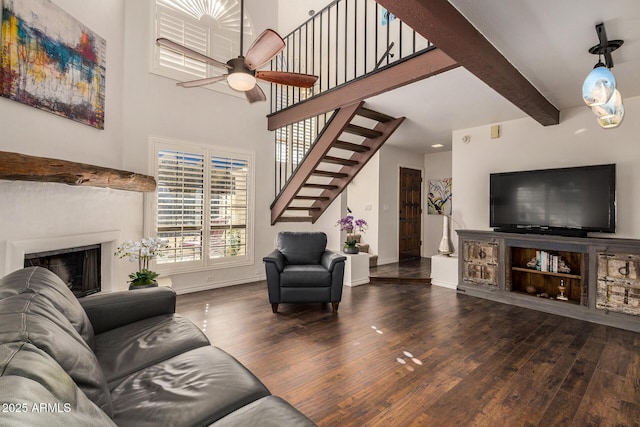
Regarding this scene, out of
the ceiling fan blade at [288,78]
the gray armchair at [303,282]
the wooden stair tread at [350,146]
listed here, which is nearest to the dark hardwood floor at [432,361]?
the gray armchair at [303,282]

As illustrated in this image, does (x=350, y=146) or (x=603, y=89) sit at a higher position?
(x=350, y=146)

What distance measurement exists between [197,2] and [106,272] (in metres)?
3.92

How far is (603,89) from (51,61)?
421 centimetres

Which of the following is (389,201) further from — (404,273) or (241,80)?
(241,80)

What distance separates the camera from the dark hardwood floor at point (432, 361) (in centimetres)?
184

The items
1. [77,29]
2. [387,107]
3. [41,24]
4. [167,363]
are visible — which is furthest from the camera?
[387,107]

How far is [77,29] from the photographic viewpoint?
2.88 m

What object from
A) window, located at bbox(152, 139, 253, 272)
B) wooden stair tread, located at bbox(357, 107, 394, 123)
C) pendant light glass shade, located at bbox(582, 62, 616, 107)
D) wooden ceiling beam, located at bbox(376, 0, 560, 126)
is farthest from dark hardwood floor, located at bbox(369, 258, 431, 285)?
pendant light glass shade, located at bbox(582, 62, 616, 107)

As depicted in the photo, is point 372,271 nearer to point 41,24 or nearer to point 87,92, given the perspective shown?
point 87,92

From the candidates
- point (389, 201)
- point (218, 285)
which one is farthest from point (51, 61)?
point (389, 201)

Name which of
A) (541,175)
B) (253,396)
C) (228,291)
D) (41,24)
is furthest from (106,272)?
(541,175)

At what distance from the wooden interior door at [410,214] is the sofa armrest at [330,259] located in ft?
10.9

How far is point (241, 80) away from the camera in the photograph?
264 cm

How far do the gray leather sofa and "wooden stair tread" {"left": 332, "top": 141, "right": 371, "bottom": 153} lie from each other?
300 cm
